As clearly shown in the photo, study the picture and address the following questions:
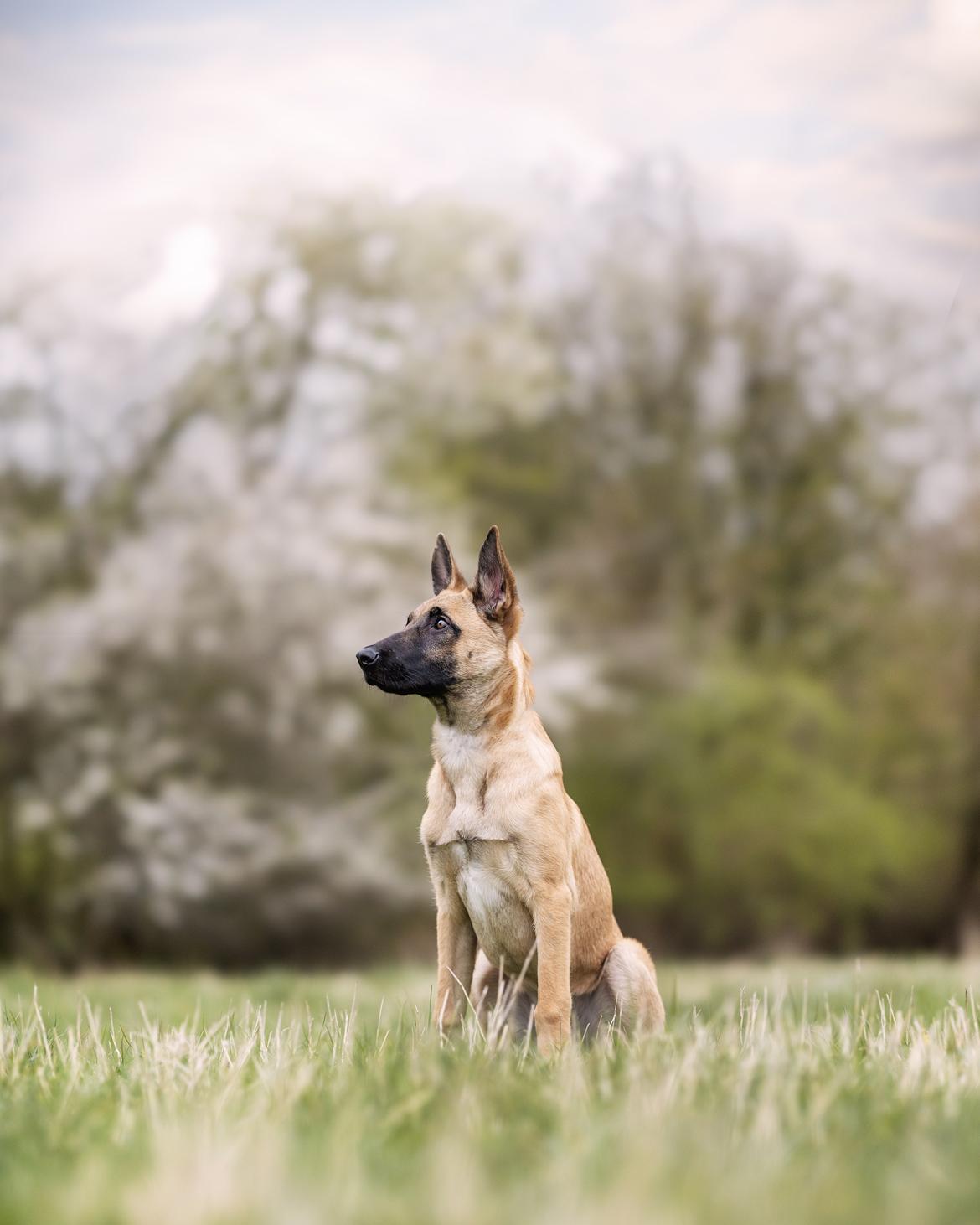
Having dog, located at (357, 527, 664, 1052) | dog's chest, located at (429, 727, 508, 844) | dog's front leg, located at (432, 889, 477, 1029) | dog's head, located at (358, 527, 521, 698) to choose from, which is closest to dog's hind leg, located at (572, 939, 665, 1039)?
dog, located at (357, 527, 664, 1052)

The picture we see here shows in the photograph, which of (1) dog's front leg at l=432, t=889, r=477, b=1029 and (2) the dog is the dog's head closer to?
(2) the dog

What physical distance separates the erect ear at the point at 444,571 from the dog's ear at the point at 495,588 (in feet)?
0.56

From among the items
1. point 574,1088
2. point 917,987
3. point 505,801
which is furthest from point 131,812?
point 574,1088

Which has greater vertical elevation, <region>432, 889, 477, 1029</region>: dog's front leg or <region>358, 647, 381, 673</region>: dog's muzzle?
<region>358, 647, 381, 673</region>: dog's muzzle

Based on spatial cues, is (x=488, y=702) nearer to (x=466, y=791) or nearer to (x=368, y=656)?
(x=466, y=791)

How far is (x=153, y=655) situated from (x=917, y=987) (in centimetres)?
636

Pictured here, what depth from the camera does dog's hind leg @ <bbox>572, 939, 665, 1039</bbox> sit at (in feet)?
13.1

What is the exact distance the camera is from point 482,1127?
2.51 metres

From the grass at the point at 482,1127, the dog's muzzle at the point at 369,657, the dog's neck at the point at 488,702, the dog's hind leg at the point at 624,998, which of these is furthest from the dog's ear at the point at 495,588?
the grass at the point at 482,1127

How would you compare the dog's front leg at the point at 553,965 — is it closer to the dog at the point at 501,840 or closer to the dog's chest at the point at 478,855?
the dog at the point at 501,840

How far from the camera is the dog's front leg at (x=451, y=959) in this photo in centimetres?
390

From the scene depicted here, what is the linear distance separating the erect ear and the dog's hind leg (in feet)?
4.20

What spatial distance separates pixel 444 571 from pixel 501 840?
37.2 inches

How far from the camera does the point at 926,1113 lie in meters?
2.69
